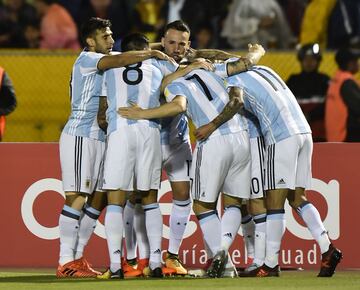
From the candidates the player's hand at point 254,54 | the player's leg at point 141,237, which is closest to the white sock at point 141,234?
the player's leg at point 141,237

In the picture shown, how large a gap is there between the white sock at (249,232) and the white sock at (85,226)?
1266 mm

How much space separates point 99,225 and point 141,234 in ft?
3.77

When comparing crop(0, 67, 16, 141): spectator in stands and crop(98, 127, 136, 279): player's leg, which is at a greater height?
crop(0, 67, 16, 141): spectator in stands

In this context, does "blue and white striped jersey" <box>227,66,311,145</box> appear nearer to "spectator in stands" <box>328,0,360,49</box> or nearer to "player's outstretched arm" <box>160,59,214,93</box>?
"player's outstretched arm" <box>160,59,214,93</box>

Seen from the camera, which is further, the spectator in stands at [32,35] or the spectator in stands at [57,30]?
the spectator in stands at [32,35]

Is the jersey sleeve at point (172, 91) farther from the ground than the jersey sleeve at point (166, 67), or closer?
closer

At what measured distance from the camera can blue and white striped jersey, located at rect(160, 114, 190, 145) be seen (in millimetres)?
13406

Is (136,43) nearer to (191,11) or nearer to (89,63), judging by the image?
(89,63)

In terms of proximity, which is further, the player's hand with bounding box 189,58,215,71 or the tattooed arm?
the tattooed arm

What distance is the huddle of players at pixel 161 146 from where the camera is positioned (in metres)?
12.7

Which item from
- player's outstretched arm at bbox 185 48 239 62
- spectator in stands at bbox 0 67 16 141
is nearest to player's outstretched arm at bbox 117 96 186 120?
player's outstretched arm at bbox 185 48 239 62

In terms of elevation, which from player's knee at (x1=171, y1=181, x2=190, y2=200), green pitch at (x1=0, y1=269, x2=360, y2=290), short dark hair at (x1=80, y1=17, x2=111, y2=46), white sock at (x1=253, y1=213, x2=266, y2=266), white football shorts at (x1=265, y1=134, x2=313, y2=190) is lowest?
green pitch at (x1=0, y1=269, x2=360, y2=290)

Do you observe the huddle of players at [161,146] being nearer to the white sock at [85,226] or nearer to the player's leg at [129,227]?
the white sock at [85,226]

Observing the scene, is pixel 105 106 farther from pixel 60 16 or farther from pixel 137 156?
pixel 60 16
